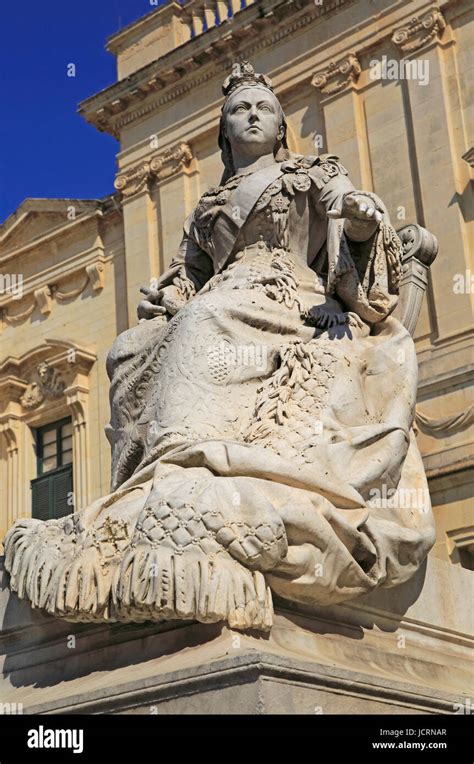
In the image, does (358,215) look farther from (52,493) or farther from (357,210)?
(52,493)

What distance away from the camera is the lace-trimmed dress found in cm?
417

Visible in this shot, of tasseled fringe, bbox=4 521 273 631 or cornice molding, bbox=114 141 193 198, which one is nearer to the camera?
tasseled fringe, bbox=4 521 273 631

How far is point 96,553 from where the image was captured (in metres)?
4.45

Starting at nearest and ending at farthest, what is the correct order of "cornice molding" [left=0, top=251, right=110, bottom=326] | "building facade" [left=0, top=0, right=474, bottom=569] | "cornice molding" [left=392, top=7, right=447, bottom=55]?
"building facade" [left=0, top=0, right=474, bottom=569], "cornice molding" [left=392, top=7, right=447, bottom=55], "cornice molding" [left=0, top=251, right=110, bottom=326]

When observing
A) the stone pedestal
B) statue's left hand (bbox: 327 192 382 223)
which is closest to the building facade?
the stone pedestal

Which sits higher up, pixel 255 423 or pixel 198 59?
pixel 198 59

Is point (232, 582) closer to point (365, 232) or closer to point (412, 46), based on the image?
point (365, 232)

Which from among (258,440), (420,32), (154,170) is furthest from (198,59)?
(258,440)

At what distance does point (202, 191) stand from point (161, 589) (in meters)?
15.8

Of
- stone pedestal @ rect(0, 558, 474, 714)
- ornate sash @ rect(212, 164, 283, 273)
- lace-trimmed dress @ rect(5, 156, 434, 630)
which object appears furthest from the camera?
ornate sash @ rect(212, 164, 283, 273)

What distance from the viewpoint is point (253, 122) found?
20.3ft

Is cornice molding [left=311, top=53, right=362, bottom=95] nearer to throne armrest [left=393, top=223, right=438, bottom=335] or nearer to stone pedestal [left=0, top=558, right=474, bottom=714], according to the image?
throne armrest [left=393, top=223, right=438, bottom=335]

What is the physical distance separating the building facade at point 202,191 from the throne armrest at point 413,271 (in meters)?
7.24

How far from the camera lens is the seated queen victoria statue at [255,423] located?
4.18 meters
